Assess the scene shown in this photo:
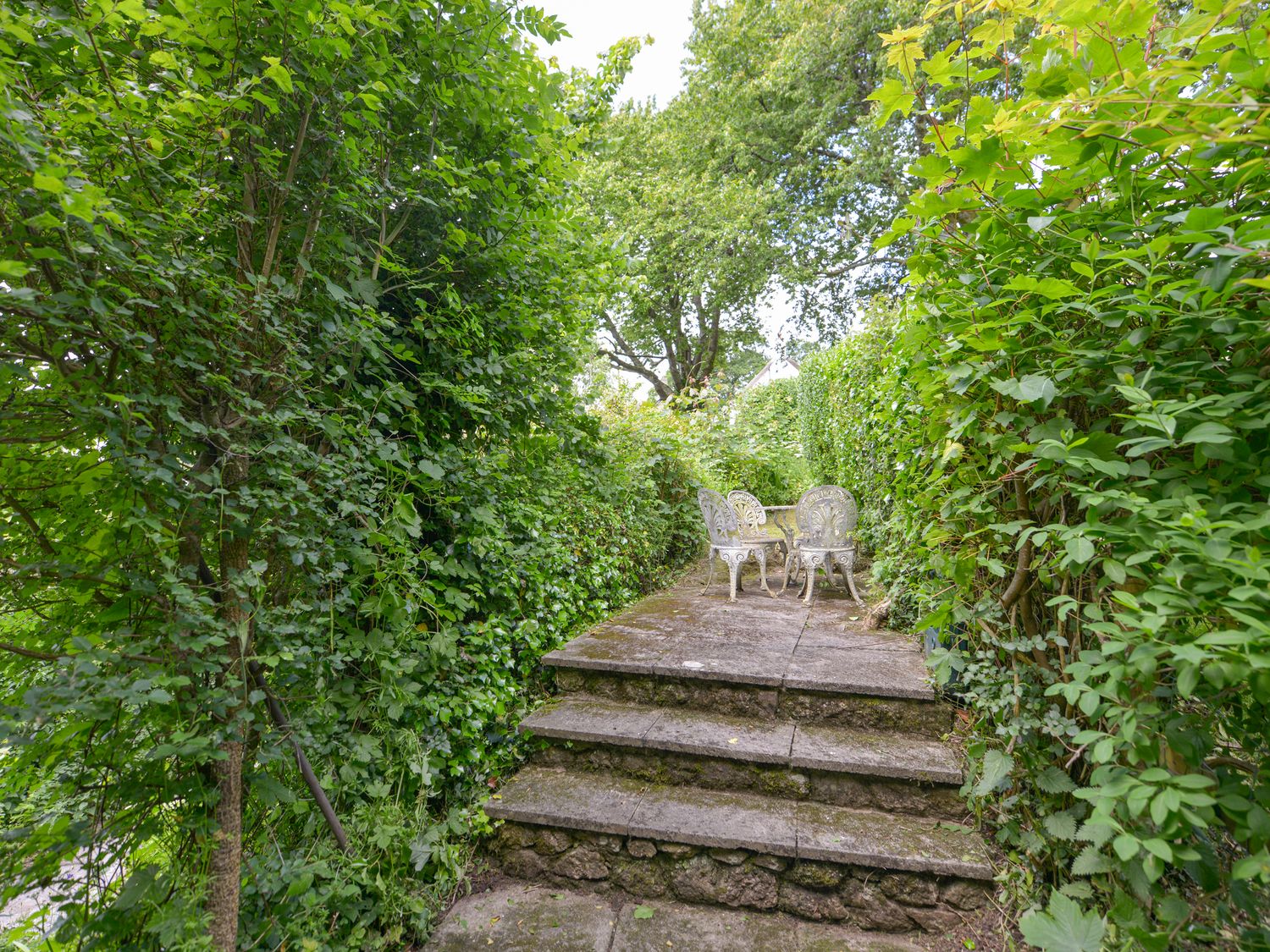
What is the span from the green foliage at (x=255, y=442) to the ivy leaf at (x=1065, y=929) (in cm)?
199

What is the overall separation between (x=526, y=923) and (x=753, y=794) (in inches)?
41.7

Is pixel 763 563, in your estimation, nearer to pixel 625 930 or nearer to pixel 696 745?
pixel 696 745

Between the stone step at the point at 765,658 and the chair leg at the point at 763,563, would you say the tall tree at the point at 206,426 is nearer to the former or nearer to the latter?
the stone step at the point at 765,658

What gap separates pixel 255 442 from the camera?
169cm

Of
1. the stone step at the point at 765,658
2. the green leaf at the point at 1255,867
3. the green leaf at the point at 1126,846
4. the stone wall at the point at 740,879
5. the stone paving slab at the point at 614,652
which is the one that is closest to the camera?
the green leaf at the point at 1255,867

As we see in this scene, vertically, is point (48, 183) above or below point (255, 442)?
above

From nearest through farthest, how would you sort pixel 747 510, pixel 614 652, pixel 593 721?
pixel 593 721, pixel 614 652, pixel 747 510

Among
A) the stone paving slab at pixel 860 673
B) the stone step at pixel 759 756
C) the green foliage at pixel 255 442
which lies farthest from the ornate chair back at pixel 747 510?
the green foliage at pixel 255 442

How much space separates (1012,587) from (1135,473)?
0.73 meters

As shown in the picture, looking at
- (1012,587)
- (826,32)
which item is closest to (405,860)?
(1012,587)

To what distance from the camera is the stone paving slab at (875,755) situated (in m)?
2.26

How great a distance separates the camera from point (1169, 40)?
4.38 ft

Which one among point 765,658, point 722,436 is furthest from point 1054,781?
point 722,436

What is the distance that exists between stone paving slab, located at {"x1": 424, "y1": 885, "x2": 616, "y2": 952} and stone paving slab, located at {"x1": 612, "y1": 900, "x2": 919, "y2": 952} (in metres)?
0.10
